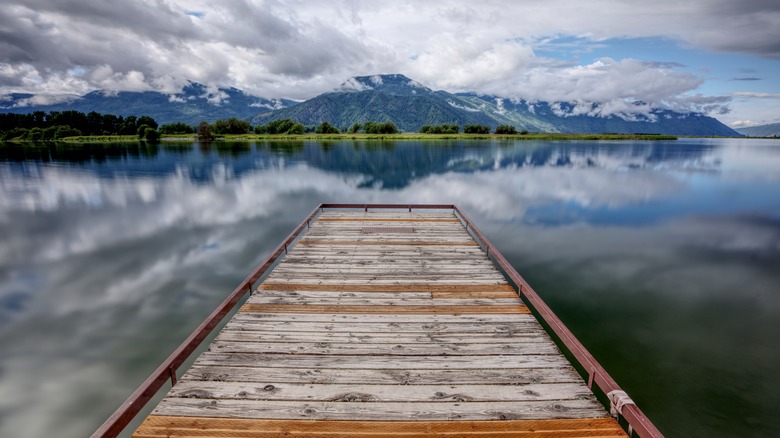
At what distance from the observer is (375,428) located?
4652 millimetres

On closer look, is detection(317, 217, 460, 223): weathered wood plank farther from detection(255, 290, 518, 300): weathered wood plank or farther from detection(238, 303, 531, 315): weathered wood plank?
detection(238, 303, 531, 315): weathered wood plank

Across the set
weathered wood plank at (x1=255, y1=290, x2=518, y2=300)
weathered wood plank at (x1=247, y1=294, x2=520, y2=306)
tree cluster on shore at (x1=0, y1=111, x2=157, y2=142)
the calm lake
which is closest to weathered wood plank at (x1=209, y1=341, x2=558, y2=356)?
weathered wood plank at (x1=247, y1=294, x2=520, y2=306)

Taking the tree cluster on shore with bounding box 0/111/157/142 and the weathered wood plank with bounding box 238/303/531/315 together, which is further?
the tree cluster on shore with bounding box 0/111/157/142

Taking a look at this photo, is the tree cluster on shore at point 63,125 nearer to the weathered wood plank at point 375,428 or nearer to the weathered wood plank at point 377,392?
the weathered wood plank at point 377,392

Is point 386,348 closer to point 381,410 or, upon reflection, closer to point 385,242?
point 381,410

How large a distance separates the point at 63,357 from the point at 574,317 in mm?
13422

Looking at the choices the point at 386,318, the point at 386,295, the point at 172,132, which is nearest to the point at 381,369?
the point at 386,318

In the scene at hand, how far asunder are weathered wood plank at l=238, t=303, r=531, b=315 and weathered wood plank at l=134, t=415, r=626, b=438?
3165 millimetres

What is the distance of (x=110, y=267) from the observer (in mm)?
14297

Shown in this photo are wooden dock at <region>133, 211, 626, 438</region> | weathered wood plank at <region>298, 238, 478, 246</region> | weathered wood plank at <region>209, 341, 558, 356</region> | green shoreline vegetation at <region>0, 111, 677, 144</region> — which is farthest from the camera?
green shoreline vegetation at <region>0, 111, 677, 144</region>

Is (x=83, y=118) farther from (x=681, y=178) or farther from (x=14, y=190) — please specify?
(x=681, y=178)

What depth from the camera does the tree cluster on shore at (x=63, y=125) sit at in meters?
143

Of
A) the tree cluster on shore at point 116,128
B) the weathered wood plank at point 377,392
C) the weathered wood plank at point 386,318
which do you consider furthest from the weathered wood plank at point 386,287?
the tree cluster on shore at point 116,128

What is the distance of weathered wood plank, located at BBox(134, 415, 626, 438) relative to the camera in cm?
455
